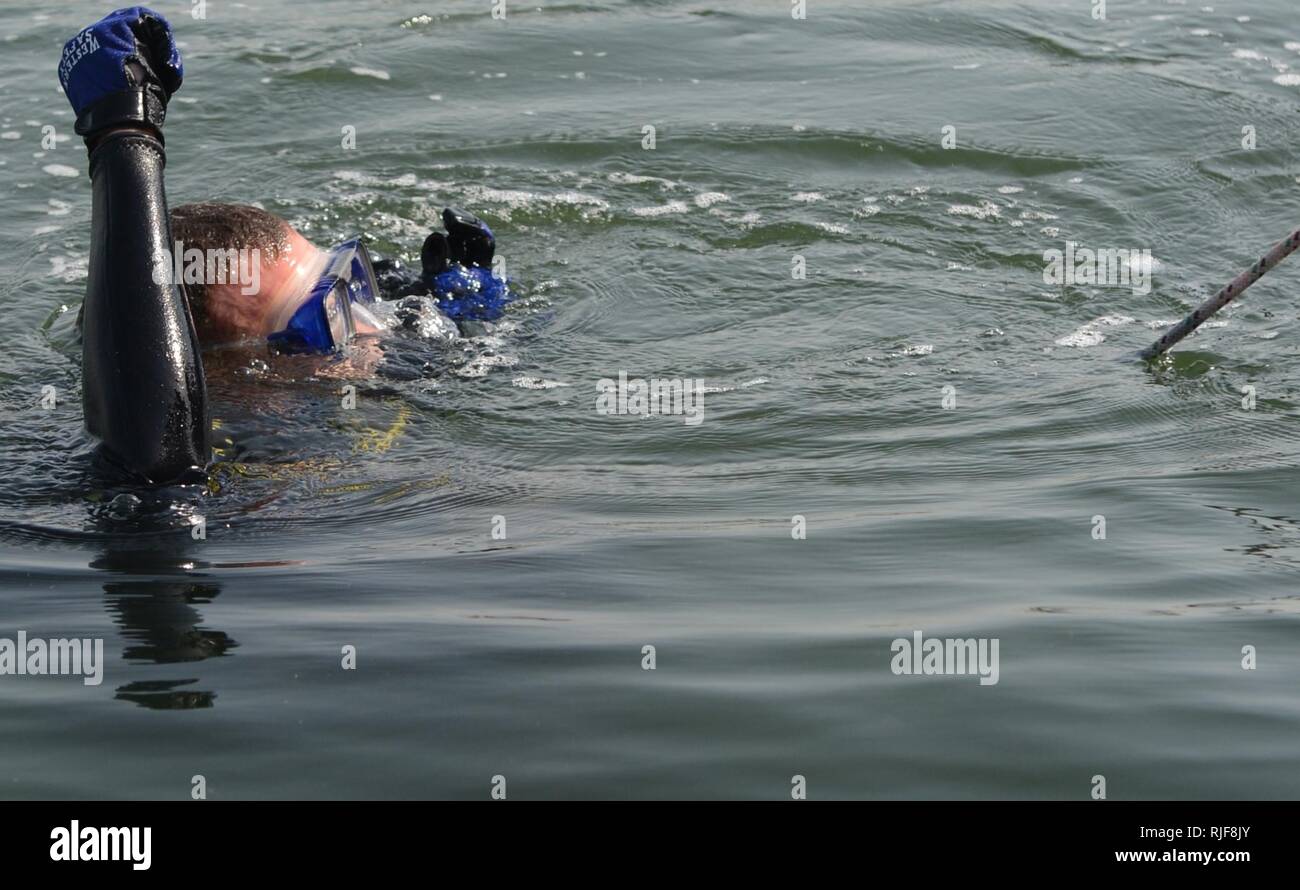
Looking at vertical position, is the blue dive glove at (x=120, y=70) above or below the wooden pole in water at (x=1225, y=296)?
above

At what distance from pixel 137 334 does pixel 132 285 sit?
0.13 m

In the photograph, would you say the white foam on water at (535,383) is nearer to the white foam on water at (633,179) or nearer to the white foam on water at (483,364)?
the white foam on water at (483,364)

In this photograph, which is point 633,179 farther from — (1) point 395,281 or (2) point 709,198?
(1) point 395,281

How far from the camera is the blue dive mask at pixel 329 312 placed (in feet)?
16.3

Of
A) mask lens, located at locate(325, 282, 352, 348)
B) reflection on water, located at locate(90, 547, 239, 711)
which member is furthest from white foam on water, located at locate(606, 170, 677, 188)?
reflection on water, located at locate(90, 547, 239, 711)

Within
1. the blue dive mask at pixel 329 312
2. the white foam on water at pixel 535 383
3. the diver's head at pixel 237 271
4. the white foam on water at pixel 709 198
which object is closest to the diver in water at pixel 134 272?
the diver's head at pixel 237 271

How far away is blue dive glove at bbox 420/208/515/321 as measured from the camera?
20.4 ft

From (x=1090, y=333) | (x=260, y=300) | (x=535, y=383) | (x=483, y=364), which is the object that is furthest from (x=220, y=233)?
(x=1090, y=333)

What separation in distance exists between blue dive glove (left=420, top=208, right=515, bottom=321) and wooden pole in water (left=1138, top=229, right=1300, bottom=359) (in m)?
2.52

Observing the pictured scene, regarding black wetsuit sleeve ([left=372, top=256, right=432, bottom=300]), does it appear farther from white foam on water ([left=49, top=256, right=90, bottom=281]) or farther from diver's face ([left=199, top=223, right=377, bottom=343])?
white foam on water ([left=49, top=256, right=90, bottom=281])

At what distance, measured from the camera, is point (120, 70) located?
437 centimetres
